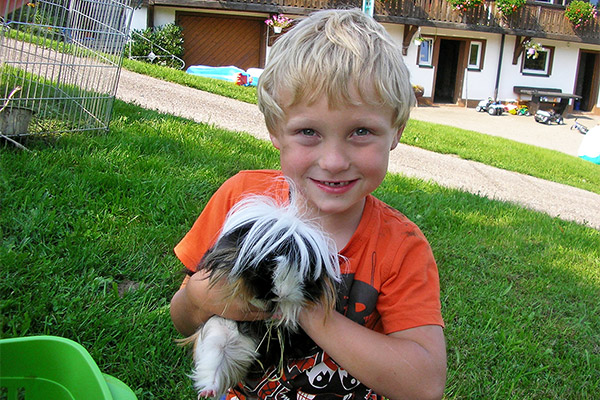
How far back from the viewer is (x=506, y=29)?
23562 millimetres

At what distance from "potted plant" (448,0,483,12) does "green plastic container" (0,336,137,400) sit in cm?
2387

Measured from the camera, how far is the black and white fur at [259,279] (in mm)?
1188

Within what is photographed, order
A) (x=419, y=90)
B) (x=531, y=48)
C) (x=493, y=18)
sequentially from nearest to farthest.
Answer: (x=419, y=90), (x=493, y=18), (x=531, y=48)

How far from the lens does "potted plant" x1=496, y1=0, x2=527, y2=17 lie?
22938mm

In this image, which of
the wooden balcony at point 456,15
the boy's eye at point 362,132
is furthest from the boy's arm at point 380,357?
the wooden balcony at point 456,15

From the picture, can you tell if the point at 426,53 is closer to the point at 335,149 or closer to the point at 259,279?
the point at 335,149

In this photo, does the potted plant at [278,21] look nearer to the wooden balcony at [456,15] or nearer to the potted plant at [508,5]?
the wooden balcony at [456,15]

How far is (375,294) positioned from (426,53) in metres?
23.9

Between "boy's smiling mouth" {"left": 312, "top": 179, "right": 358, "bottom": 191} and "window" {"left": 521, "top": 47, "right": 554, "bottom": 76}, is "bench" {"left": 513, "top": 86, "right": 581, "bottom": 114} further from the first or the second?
"boy's smiling mouth" {"left": 312, "top": 179, "right": 358, "bottom": 191}

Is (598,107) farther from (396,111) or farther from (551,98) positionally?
(396,111)

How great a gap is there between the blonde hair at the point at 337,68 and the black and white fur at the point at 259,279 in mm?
334

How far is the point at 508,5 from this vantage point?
22984 mm

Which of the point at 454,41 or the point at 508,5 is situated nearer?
the point at 508,5

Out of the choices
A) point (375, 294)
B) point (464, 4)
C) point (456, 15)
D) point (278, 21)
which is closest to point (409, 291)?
point (375, 294)
